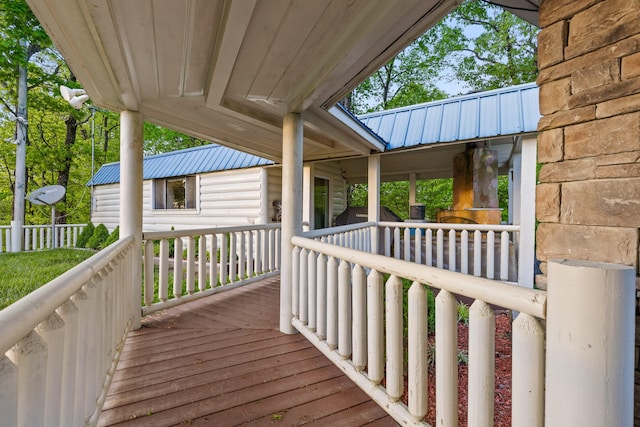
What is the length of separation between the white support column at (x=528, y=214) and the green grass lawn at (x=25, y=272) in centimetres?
670

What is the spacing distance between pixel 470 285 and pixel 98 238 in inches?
448

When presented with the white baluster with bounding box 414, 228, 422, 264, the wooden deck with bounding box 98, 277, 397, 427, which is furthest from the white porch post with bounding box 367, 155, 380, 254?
the wooden deck with bounding box 98, 277, 397, 427

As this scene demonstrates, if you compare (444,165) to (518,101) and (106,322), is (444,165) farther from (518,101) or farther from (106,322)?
(106,322)

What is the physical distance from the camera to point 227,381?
6.69 ft

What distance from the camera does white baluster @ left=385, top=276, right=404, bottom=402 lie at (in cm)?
145

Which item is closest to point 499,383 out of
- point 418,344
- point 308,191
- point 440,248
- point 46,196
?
point 418,344

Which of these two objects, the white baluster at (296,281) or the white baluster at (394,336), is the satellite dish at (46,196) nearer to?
the white baluster at (296,281)

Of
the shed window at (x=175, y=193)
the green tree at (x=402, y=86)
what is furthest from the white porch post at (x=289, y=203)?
the green tree at (x=402, y=86)

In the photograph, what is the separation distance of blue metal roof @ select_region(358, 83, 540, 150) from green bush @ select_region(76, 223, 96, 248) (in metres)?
10.1

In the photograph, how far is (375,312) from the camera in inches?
63.1

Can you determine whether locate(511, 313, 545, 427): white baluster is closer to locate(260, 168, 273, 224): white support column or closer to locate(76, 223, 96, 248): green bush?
locate(260, 168, 273, 224): white support column

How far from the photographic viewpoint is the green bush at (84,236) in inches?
391

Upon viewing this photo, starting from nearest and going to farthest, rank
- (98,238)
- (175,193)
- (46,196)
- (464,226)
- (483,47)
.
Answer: (464,226)
(175,193)
(46,196)
(98,238)
(483,47)

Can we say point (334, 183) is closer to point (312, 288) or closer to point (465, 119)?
point (465, 119)
